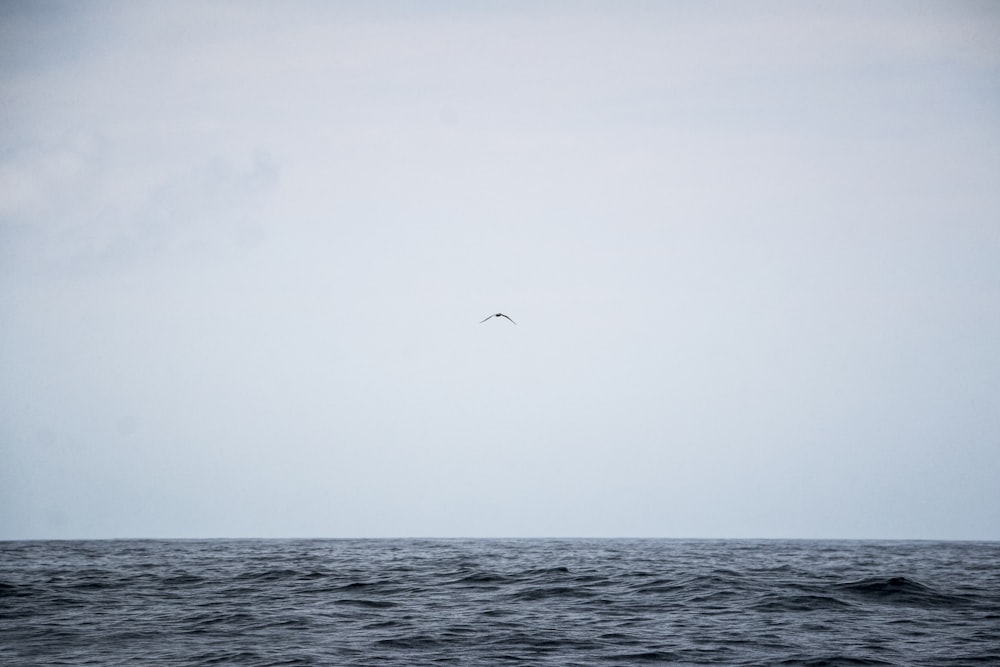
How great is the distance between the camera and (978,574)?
4403 cm

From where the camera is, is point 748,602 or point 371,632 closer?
point 371,632

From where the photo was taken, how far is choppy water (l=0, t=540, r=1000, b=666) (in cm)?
2247

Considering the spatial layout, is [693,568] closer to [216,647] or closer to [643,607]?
[643,607]

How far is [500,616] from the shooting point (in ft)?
92.8

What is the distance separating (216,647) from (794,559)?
42.6 metres

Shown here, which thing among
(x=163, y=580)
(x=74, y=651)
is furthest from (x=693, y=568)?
(x=74, y=651)

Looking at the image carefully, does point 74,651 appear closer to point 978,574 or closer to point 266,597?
point 266,597

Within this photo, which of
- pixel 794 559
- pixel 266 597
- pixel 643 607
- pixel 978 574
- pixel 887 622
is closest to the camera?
pixel 887 622

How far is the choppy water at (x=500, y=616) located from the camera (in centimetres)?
2247

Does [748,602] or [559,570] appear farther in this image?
[559,570]

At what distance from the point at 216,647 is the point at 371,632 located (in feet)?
14.6

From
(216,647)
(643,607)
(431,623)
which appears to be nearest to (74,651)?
(216,647)

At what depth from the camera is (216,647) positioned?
23391mm

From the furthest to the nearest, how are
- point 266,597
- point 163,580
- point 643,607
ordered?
1. point 163,580
2. point 266,597
3. point 643,607
